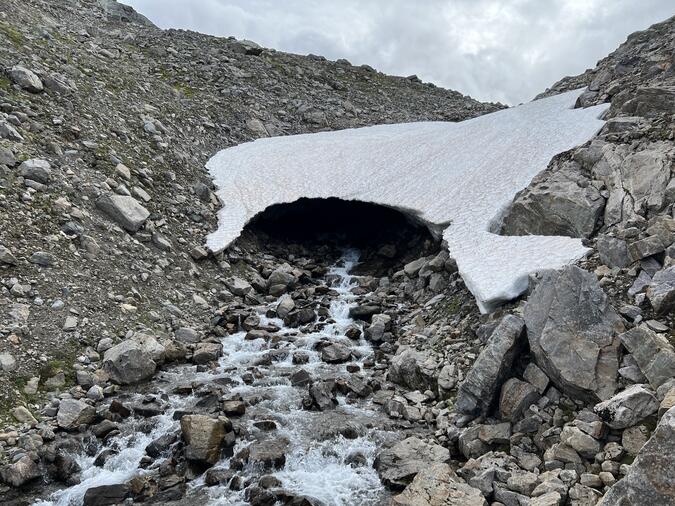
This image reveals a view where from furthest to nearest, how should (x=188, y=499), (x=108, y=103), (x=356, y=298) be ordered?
(x=108, y=103) < (x=356, y=298) < (x=188, y=499)

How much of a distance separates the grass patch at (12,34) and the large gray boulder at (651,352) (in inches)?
1132

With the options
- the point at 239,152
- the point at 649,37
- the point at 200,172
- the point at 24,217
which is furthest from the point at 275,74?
the point at 24,217

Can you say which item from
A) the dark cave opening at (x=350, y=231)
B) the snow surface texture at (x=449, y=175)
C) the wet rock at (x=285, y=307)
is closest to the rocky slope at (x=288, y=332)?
the wet rock at (x=285, y=307)

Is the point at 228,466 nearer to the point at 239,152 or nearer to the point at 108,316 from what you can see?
the point at 108,316

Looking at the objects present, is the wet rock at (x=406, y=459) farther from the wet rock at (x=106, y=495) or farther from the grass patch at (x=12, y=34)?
the grass patch at (x=12, y=34)

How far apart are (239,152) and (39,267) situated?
18.3 metres

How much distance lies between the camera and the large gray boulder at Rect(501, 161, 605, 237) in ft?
61.1

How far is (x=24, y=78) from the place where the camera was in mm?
23969

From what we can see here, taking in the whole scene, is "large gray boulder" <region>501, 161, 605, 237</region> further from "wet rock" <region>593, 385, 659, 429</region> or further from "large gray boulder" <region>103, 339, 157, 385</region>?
"large gray boulder" <region>103, 339, 157, 385</region>

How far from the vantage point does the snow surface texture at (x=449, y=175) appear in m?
18.3

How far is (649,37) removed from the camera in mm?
32219

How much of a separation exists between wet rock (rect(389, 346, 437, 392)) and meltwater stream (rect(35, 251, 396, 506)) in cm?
138

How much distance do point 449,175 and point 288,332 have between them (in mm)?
12962

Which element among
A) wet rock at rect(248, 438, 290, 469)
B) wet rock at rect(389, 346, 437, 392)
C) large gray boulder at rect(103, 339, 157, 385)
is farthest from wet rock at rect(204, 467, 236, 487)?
wet rock at rect(389, 346, 437, 392)
